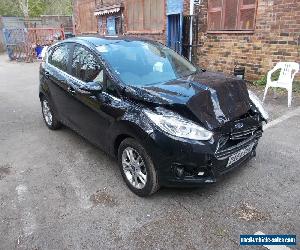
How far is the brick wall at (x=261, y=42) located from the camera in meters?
7.38

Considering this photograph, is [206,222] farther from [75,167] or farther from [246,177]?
[75,167]

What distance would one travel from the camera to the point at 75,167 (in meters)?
4.29

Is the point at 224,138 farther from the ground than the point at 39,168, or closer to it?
farther from the ground

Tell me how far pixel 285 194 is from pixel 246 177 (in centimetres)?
51

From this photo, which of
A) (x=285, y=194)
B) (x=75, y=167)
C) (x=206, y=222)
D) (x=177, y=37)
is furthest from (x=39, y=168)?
(x=177, y=37)

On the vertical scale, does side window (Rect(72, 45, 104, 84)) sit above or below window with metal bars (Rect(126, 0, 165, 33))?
below

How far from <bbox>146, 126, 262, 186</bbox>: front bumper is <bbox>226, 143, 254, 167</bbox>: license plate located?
4cm

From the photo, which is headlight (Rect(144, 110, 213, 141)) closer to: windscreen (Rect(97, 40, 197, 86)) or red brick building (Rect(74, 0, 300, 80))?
windscreen (Rect(97, 40, 197, 86))

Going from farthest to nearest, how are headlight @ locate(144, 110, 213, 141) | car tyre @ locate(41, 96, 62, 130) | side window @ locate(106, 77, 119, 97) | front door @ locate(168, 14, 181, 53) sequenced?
1. front door @ locate(168, 14, 181, 53)
2. car tyre @ locate(41, 96, 62, 130)
3. side window @ locate(106, 77, 119, 97)
4. headlight @ locate(144, 110, 213, 141)

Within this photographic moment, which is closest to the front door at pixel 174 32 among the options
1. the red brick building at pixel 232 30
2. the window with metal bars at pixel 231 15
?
the red brick building at pixel 232 30

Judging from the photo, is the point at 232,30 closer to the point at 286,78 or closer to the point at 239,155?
the point at 286,78

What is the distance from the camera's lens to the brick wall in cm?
738

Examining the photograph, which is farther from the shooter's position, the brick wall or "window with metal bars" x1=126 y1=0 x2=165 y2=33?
"window with metal bars" x1=126 y1=0 x2=165 y2=33

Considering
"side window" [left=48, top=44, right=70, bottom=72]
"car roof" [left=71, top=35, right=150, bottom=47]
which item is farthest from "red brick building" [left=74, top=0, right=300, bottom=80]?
"side window" [left=48, top=44, right=70, bottom=72]
